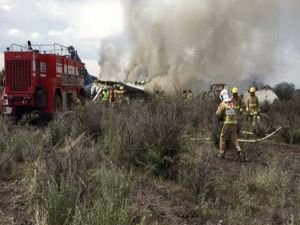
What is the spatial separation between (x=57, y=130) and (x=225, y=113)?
4.17 meters

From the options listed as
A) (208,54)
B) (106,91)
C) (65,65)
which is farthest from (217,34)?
(65,65)

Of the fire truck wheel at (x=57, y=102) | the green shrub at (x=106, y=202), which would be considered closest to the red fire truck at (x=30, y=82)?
the fire truck wheel at (x=57, y=102)

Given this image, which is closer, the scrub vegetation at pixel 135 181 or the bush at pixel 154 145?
the scrub vegetation at pixel 135 181

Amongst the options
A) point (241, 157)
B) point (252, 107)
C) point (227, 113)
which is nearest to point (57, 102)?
point (252, 107)

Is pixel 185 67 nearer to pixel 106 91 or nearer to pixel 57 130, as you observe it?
pixel 106 91

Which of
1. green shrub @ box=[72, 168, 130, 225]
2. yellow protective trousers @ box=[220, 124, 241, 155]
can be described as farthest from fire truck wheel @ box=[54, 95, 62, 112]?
green shrub @ box=[72, 168, 130, 225]

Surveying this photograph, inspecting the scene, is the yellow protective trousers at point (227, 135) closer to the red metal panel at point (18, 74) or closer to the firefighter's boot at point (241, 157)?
the firefighter's boot at point (241, 157)

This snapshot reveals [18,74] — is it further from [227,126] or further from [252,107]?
[227,126]

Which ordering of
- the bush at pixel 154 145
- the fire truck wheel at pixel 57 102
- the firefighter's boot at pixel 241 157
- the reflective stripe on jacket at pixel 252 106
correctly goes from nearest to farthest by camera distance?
the bush at pixel 154 145
the firefighter's boot at pixel 241 157
the reflective stripe on jacket at pixel 252 106
the fire truck wheel at pixel 57 102

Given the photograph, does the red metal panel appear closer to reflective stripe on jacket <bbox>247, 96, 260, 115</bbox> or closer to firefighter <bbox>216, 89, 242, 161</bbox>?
reflective stripe on jacket <bbox>247, 96, 260, 115</bbox>

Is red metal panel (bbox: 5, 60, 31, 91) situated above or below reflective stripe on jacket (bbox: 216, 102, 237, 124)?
above

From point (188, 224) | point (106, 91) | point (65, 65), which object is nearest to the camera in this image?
point (188, 224)

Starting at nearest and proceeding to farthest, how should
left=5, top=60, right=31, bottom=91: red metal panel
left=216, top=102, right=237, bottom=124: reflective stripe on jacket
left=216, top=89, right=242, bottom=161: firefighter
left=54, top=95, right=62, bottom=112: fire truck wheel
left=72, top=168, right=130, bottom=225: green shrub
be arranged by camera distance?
left=72, top=168, right=130, bottom=225: green shrub
left=216, top=89, right=242, bottom=161: firefighter
left=216, top=102, right=237, bottom=124: reflective stripe on jacket
left=5, top=60, right=31, bottom=91: red metal panel
left=54, top=95, right=62, bottom=112: fire truck wheel

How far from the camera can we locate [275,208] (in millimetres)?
8070
